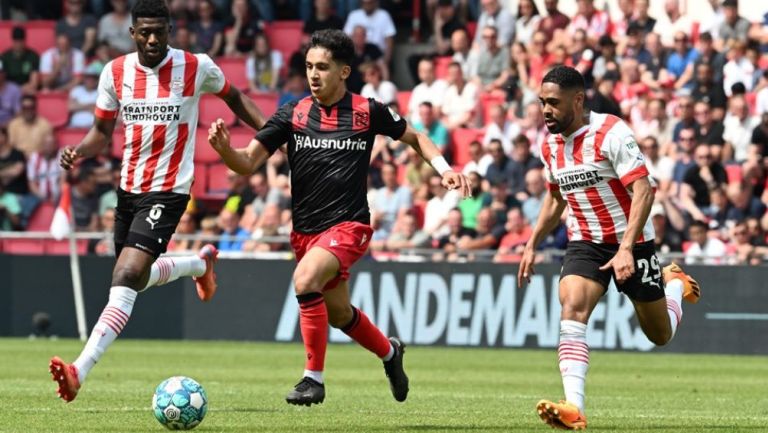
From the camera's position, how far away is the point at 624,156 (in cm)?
966

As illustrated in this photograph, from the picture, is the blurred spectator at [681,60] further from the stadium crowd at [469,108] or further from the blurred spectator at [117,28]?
the blurred spectator at [117,28]

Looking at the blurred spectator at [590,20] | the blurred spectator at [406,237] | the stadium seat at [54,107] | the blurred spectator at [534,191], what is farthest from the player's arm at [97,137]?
the stadium seat at [54,107]

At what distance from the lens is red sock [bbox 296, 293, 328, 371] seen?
32.5ft

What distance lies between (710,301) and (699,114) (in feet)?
10.1

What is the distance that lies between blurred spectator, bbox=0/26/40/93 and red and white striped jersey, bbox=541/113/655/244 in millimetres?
17767

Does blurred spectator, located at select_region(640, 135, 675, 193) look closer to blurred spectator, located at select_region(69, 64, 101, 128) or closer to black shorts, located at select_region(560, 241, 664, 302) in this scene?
blurred spectator, located at select_region(69, 64, 101, 128)

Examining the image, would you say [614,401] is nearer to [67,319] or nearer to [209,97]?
[67,319]

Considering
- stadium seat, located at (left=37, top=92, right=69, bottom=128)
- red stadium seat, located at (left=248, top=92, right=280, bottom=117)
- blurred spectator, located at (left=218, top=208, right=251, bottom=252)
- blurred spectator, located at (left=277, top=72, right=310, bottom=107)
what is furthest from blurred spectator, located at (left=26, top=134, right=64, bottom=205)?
blurred spectator, located at (left=277, top=72, right=310, bottom=107)

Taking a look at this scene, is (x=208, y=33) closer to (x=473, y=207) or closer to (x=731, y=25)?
(x=473, y=207)

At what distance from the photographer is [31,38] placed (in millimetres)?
27406

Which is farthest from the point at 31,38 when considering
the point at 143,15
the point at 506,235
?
the point at 143,15

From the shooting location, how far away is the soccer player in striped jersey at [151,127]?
10797mm

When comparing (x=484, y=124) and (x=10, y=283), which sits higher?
(x=484, y=124)

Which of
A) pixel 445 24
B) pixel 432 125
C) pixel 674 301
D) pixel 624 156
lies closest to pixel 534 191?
pixel 432 125
